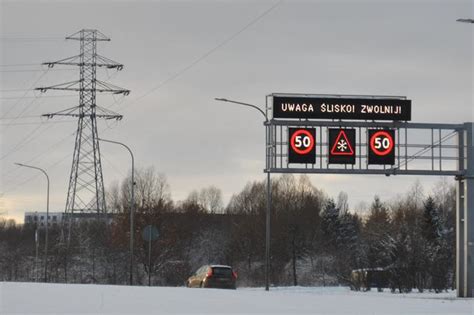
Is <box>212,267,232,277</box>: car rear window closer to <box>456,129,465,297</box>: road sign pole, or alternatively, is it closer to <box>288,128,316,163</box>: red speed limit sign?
<box>288,128,316,163</box>: red speed limit sign

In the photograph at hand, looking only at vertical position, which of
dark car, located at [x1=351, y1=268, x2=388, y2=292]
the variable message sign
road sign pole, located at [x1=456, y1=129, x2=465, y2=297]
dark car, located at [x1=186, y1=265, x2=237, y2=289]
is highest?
the variable message sign

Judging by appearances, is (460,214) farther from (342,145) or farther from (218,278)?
(218,278)

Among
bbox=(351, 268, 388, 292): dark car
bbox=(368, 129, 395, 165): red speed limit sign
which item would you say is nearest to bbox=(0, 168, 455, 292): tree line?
bbox=(351, 268, 388, 292): dark car

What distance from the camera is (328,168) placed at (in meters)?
35.3

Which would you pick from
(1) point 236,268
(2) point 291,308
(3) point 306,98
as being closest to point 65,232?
(1) point 236,268

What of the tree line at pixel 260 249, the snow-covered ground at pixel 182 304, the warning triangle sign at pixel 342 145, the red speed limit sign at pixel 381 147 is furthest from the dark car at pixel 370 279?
the snow-covered ground at pixel 182 304

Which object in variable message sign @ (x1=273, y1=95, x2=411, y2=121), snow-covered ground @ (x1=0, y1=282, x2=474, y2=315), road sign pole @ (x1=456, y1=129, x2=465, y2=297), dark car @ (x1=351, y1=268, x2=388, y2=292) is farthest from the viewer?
dark car @ (x1=351, y1=268, x2=388, y2=292)

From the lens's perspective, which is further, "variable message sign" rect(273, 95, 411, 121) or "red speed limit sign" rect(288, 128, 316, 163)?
"variable message sign" rect(273, 95, 411, 121)

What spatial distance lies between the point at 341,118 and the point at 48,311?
20272mm

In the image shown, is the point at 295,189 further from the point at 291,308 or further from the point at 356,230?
the point at 291,308

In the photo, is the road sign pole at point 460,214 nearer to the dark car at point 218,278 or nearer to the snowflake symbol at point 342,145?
the snowflake symbol at point 342,145

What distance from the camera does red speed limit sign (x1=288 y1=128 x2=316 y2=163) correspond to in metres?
34.3

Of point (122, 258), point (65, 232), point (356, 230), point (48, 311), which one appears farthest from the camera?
point (356, 230)

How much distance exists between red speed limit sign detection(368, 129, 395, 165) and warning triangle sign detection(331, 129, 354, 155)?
0.91m
